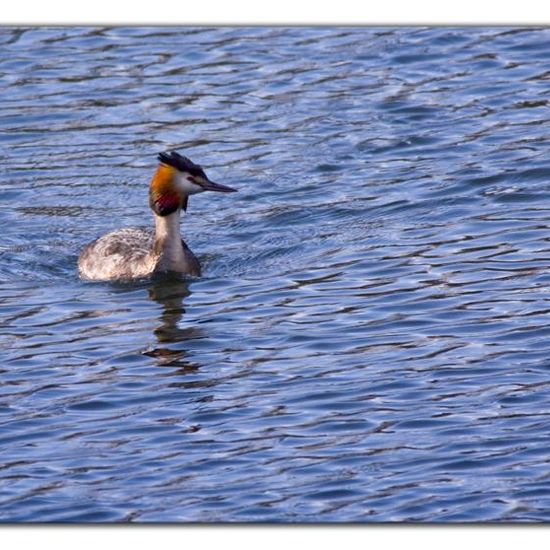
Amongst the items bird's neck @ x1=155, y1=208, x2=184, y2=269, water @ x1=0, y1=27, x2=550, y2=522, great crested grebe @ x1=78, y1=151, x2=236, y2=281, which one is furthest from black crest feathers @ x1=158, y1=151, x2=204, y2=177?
water @ x1=0, y1=27, x2=550, y2=522

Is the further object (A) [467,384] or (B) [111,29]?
(B) [111,29]

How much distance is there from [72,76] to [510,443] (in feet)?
34.2

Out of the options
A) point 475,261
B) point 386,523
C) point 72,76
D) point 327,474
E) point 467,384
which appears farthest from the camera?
point 72,76

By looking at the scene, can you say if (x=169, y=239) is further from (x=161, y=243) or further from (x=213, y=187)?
(x=213, y=187)

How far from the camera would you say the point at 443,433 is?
11.3 metres

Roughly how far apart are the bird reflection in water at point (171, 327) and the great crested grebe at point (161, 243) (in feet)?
0.59

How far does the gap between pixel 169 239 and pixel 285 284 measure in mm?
1440

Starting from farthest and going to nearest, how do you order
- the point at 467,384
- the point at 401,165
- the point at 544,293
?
1. the point at 401,165
2. the point at 544,293
3. the point at 467,384

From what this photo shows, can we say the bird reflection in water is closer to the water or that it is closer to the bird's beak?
the water

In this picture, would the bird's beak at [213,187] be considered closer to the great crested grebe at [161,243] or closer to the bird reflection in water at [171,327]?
the great crested grebe at [161,243]

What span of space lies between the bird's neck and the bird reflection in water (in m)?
0.17

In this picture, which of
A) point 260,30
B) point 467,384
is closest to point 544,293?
point 467,384

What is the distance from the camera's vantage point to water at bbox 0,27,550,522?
1077 cm

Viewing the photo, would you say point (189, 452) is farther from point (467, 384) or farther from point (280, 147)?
point (280, 147)
